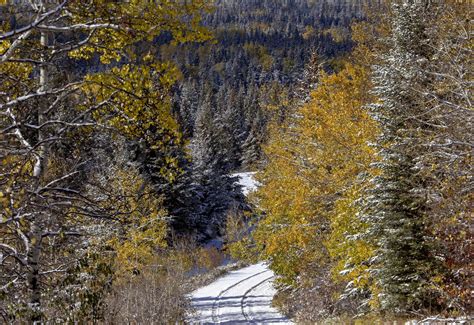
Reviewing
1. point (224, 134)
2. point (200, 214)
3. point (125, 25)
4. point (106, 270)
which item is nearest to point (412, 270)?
point (106, 270)

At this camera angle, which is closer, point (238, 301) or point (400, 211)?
point (400, 211)

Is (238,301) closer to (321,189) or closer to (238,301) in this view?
(238,301)

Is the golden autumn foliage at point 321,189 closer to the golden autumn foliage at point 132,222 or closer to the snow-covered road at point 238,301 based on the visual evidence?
the snow-covered road at point 238,301

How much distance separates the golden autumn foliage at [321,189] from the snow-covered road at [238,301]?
2.08 meters

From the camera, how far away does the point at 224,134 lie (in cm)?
7056

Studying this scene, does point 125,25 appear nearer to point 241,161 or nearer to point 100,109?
point 100,109

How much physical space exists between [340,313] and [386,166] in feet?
18.9

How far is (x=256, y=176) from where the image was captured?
22047 mm

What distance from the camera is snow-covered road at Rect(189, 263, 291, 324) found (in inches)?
688

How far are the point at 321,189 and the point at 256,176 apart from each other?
22.5 feet

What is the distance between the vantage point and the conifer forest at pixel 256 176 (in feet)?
14.9

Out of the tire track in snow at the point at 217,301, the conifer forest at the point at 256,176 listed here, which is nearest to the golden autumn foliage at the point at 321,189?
the conifer forest at the point at 256,176

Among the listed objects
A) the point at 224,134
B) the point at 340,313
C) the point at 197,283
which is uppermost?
the point at 340,313

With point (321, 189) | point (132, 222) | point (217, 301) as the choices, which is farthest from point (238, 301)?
point (132, 222)
